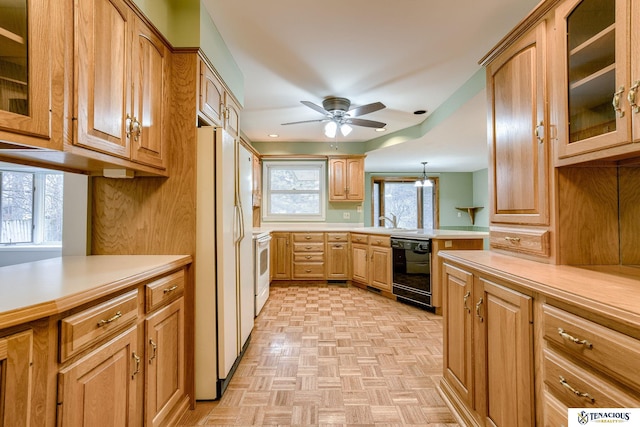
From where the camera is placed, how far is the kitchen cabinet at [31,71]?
953 millimetres

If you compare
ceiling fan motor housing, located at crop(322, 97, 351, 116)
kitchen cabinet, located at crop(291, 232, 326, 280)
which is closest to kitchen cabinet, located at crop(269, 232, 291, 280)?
kitchen cabinet, located at crop(291, 232, 326, 280)

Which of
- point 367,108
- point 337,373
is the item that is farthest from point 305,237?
point 337,373

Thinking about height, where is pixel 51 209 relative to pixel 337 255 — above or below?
above

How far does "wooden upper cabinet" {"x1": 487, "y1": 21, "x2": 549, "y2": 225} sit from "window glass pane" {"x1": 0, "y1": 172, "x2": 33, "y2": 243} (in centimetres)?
589

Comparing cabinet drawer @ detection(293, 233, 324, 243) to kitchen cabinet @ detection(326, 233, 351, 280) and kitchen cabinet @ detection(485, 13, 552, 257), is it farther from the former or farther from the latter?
kitchen cabinet @ detection(485, 13, 552, 257)

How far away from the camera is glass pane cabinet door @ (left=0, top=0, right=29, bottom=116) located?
0.95 m

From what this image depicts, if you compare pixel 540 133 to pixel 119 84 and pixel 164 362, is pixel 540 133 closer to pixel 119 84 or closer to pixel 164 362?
pixel 119 84

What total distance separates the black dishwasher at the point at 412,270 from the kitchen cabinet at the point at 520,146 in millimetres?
1676

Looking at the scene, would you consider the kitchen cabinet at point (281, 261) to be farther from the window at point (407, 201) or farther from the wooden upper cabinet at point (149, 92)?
the window at point (407, 201)

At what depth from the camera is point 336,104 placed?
330 cm

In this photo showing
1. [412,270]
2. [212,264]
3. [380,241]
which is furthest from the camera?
[380,241]

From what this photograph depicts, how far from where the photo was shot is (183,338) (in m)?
1.65

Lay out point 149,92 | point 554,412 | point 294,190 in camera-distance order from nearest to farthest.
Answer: point 554,412 → point 149,92 → point 294,190

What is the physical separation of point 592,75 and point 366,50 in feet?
5.37
